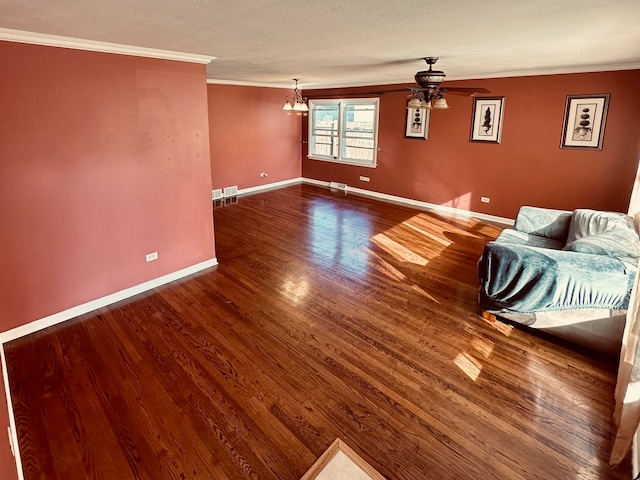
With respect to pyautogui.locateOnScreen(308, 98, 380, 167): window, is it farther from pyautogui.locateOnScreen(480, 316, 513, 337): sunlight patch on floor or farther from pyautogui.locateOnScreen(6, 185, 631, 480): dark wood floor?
pyautogui.locateOnScreen(480, 316, 513, 337): sunlight patch on floor

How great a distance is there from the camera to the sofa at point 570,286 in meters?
2.82

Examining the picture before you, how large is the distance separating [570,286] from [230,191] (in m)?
6.52

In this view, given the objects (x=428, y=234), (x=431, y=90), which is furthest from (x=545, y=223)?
(x=431, y=90)

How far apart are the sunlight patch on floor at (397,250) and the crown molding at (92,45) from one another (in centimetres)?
326

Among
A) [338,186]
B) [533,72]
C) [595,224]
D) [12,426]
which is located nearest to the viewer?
[12,426]

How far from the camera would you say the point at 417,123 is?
275 inches

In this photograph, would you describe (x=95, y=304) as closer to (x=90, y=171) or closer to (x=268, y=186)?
(x=90, y=171)

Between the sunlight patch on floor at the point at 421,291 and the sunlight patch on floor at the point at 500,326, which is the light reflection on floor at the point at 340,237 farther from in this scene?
the sunlight patch on floor at the point at 500,326

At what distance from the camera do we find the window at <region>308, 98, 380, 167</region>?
7.92 m

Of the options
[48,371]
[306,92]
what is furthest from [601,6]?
[306,92]

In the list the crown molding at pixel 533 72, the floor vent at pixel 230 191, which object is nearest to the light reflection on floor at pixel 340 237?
the floor vent at pixel 230 191

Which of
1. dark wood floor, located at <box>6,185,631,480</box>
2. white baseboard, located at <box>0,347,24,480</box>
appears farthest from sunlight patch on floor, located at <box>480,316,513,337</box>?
white baseboard, located at <box>0,347,24,480</box>

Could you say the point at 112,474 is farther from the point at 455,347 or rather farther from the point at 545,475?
the point at 455,347

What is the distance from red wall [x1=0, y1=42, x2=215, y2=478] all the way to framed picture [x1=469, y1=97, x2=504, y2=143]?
4.55 m
